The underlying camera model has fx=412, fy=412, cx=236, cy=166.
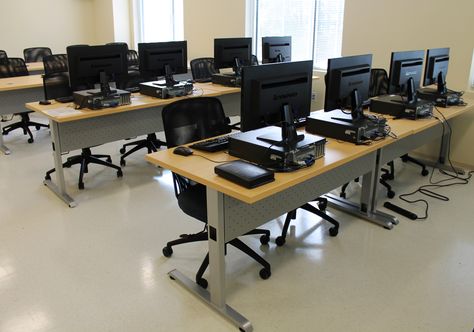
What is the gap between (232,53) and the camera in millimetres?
4551

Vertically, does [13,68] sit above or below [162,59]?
below

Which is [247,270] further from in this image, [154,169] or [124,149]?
[124,149]

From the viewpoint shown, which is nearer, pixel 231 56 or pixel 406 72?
pixel 406 72

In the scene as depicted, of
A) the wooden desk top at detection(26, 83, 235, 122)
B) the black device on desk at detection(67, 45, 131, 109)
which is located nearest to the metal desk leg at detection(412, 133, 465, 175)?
the wooden desk top at detection(26, 83, 235, 122)

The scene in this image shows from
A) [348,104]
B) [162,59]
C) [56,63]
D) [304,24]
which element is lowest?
[348,104]

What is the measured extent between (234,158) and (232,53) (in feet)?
8.60

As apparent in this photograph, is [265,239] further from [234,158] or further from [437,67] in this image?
[437,67]

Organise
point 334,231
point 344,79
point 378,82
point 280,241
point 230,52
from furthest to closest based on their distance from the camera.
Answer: point 230,52
point 378,82
point 334,231
point 280,241
point 344,79

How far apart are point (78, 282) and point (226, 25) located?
4.97m

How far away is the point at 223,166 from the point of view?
1.98m

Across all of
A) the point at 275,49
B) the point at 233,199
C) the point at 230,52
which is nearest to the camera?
the point at 233,199

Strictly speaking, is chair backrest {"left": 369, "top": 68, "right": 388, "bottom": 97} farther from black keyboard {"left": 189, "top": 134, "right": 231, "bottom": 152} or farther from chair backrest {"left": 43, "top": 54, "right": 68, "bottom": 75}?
chair backrest {"left": 43, "top": 54, "right": 68, "bottom": 75}

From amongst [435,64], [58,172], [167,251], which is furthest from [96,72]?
[435,64]

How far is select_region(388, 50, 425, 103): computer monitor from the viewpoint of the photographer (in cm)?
318
